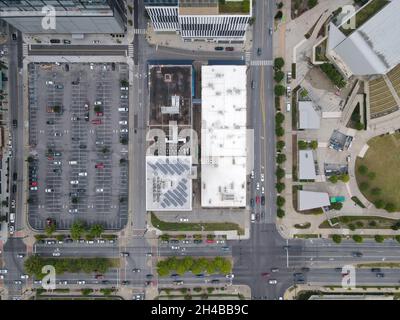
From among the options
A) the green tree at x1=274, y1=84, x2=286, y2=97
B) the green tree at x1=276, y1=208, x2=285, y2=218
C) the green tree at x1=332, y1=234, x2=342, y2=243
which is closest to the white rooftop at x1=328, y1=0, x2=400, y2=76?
the green tree at x1=274, y1=84, x2=286, y2=97

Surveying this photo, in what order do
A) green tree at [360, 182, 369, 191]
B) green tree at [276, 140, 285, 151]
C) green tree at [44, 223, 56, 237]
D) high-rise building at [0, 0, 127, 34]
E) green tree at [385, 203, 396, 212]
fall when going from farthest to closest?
green tree at [360, 182, 369, 191] → green tree at [276, 140, 285, 151] → green tree at [44, 223, 56, 237] → green tree at [385, 203, 396, 212] → high-rise building at [0, 0, 127, 34]

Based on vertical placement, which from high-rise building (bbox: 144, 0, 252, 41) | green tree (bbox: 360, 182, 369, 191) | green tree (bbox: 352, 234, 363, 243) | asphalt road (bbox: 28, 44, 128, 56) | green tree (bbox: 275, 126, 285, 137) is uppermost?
high-rise building (bbox: 144, 0, 252, 41)

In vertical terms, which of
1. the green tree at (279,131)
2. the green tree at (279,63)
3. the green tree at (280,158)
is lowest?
the green tree at (280,158)

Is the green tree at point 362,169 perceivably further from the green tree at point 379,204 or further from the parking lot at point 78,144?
the parking lot at point 78,144

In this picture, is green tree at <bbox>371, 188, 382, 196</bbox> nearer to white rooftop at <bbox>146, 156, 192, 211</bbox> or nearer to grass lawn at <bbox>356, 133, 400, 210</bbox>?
grass lawn at <bbox>356, 133, 400, 210</bbox>

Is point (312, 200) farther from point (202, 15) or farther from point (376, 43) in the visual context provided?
point (202, 15)

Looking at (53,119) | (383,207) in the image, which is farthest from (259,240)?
(53,119)

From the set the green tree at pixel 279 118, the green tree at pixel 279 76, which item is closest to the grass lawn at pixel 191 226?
the green tree at pixel 279 118
